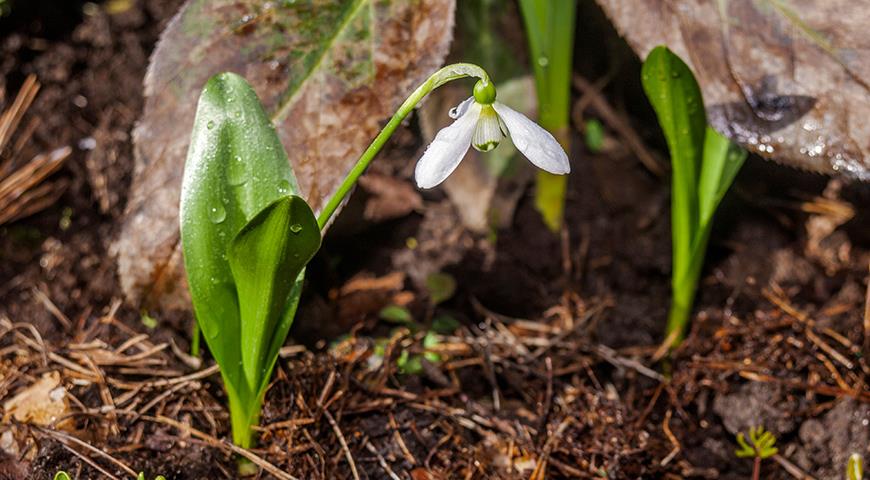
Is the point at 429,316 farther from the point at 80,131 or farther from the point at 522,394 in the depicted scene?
the point at 80,131

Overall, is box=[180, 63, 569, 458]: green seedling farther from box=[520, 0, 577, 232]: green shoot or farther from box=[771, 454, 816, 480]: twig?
box=[771, 454, 816, 480]: twig

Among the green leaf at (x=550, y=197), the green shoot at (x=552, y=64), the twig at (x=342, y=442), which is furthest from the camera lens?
the green leaf at (x=550, y=197)

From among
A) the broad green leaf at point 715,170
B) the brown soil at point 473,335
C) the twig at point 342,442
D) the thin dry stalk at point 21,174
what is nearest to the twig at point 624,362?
the brown soil at point 473,335

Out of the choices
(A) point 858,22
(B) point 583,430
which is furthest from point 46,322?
(A) point 858,22

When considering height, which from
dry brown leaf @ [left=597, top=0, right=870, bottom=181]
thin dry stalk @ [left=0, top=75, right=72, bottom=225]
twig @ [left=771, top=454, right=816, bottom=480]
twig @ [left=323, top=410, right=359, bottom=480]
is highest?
dry brown leaf @ [left=597, top=0, right=870, bottom=181]

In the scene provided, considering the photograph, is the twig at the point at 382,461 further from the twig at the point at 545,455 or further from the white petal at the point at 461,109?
the white petal at the point at 461,109

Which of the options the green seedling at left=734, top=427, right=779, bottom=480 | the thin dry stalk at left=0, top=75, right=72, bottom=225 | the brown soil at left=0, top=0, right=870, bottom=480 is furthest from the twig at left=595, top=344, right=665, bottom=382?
the thin dry stalk at left=0, top=75, right=72, bottom=225
